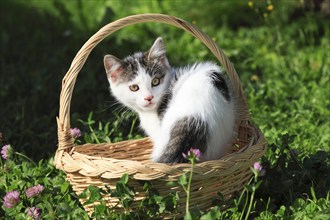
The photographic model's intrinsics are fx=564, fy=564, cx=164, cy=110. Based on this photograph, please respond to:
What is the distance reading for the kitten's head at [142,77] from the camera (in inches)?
116

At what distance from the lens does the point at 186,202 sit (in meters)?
2.45

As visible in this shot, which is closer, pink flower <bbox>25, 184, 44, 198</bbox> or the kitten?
the kitten

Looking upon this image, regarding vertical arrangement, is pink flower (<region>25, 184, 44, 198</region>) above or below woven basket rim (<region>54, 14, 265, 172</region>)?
below

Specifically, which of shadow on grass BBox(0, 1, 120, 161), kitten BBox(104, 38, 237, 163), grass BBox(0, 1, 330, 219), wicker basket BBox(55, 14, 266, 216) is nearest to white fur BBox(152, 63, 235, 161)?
kitten BBox(104, 38, 237, 163)

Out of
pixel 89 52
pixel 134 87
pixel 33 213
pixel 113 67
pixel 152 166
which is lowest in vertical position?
pixel 33 213

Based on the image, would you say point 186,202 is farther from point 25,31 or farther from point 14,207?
point 25,31

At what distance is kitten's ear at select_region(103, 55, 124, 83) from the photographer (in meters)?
2.94

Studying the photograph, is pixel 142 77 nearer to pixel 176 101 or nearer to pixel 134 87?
pixel 134 87

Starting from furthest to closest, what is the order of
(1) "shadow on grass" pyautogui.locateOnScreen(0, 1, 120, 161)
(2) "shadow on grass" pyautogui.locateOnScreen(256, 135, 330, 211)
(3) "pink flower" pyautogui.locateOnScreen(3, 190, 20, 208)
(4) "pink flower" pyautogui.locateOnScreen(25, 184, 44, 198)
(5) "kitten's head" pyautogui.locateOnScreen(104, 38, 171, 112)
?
(1) "shadow on grass" pyautogui.locateOnScreen(0, 1, 120, 161)
(5) "kitten's head" pyautogui.locateOnScreen(104, 38, 171, 112)
(2) "shadow on grass" pyautogui.locateOnScreen(256, 135, 330, 211)
(4) "pink flower" pyautogui.locateOnScreen(25, 184, 44, 198)
(3) "pink flower" pyautogui.locateOnScreen(3, 190, 20, 208)

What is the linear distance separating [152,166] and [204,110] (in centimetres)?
40

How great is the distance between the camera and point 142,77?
9.66 ft

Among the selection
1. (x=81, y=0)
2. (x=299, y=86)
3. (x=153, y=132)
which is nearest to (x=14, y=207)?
(x=153, y=132)

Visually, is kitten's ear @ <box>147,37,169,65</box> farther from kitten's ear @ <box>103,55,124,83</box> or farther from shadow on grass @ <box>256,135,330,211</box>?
shadow on grass @ <box>256,135,330,211</box>

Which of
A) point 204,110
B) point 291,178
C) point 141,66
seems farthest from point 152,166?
point 291,178
